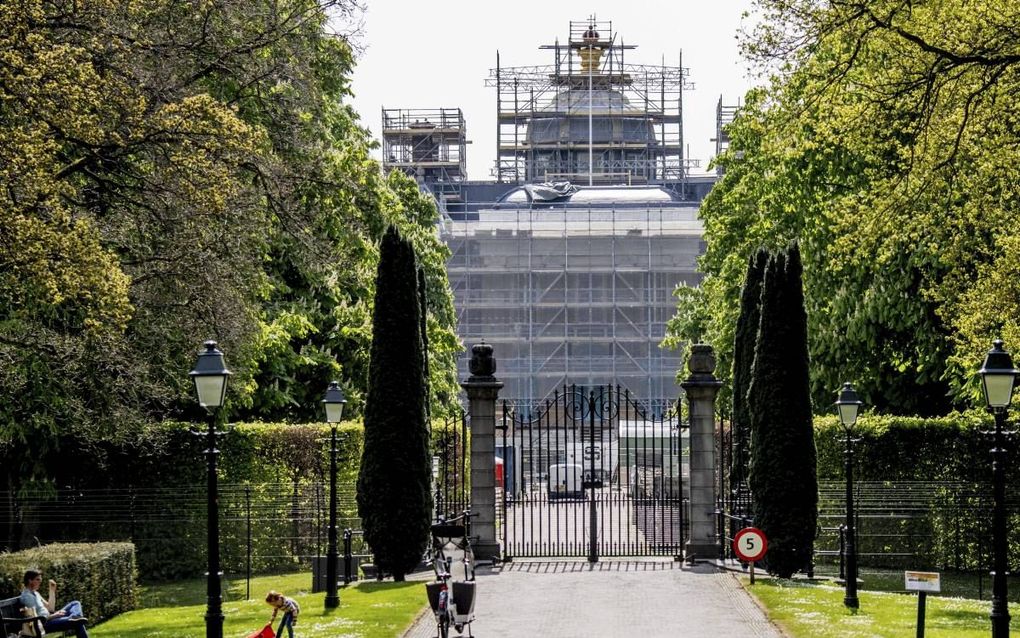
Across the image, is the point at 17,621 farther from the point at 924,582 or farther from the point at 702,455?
the point at 702,455

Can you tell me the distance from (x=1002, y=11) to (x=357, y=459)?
53.1 feet

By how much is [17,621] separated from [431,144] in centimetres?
6957

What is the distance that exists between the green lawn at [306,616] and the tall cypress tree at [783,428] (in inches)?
219

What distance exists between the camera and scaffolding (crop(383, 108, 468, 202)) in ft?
266

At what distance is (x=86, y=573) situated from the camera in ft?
69.7

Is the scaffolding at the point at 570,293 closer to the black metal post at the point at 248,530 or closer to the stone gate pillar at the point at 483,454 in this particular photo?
the black metal post at the point at 248,530

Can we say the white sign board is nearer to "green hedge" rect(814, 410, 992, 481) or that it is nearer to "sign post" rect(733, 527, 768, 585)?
"sign post" rect(733, 527, 768, 585)

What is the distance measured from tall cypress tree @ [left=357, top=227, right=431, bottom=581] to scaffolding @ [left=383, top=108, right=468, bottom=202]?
55.7m

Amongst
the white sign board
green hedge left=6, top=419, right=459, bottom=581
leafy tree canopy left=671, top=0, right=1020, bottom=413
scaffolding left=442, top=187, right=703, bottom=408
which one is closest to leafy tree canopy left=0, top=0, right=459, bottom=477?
green hedge left=6, top=419, right=459, bottom=581

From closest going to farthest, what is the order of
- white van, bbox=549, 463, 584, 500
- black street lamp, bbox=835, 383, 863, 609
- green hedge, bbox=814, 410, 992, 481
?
black street lamp, bbox=835, 383, 863, 609 < green hedge, bbox=814, 410, 992, 481 < white van, bbox=549, 463, 584, 500

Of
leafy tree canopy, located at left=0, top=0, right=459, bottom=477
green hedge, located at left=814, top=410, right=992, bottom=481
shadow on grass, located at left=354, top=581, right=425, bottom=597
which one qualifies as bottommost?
shadow on grass, located at left=354, top=581, right=425, bottom=597

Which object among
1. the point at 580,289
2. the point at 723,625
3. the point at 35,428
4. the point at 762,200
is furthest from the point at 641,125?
the point at 723,625

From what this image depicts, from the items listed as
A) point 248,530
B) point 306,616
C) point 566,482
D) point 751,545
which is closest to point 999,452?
point 751,545

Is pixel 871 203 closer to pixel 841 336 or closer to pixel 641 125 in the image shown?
pixel 841 336
